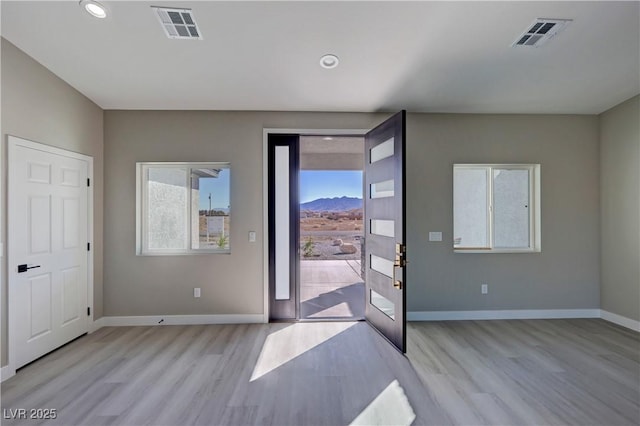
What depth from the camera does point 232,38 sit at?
8.35 feet

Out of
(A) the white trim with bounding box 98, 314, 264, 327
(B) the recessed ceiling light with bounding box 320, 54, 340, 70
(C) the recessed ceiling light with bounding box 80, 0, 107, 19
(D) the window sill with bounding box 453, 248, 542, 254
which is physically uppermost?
(C) the recessed ceiling light with bounding box 80, 0, 107, 19

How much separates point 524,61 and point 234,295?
4.23 metres

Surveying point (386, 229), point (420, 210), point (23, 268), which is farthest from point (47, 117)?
point (420, 210)

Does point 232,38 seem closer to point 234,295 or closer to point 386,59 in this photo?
point 386,59

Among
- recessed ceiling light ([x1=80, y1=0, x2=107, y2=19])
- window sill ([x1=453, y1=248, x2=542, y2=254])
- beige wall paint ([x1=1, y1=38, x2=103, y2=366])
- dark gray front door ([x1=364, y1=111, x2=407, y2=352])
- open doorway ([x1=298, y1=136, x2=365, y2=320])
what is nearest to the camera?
recessed ceiling light ([x1=80, y1=0, x2=107, y2=19])

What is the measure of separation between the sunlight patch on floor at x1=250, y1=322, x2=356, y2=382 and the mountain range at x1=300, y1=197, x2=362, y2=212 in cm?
384

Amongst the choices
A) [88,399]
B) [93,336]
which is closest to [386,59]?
[88,399]

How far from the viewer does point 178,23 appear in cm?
240

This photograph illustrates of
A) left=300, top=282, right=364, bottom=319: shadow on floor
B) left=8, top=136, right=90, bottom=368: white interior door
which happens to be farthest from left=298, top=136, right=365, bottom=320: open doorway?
left=8, top=136, right=90, bottom=368: white interior door

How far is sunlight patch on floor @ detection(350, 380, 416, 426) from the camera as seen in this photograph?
1.93 m

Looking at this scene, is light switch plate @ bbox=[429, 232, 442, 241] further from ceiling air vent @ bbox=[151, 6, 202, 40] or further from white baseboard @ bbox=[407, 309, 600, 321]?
ceiling air vent @ bbox=[151, 6, 202, 40]

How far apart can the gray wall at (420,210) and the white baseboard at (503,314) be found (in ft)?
0.25

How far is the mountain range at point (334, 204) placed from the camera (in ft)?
23.4

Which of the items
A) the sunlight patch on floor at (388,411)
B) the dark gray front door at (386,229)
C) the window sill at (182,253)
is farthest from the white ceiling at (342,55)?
the sunlight patch on floor at (388,411)
